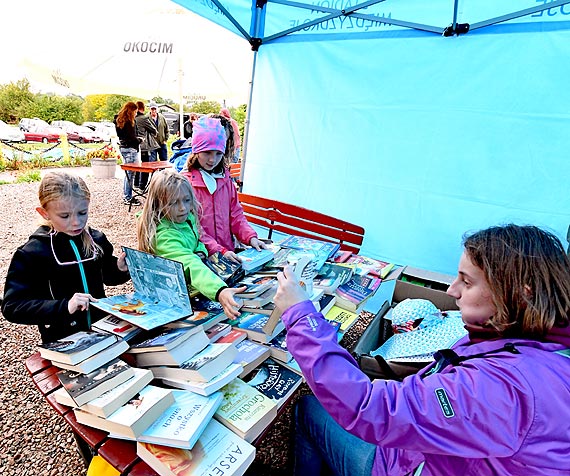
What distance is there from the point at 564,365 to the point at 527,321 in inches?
4.7

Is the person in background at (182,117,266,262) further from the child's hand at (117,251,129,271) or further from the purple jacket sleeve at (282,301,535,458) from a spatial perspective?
the purple jacket sleeve at (282,301,535,458)

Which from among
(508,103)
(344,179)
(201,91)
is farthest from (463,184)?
(201,91)

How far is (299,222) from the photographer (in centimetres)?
363

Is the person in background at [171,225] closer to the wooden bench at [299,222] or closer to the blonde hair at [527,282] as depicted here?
the blonde hair at [527,282]

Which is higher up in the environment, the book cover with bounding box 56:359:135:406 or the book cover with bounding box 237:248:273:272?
the book cover with bounding box 237:248:273:272

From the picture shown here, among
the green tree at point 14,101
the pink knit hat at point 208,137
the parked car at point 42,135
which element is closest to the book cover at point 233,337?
the pink knit hat at point 208,137

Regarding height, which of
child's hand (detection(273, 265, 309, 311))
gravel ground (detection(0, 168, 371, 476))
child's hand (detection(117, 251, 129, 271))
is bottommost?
gravel ground (detection(0, 168, 371, 476))

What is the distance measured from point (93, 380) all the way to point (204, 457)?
425mm

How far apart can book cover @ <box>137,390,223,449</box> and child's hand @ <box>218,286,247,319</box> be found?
1.38 ft

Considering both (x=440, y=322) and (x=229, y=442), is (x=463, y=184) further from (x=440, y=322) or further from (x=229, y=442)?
(x=229, y=442)

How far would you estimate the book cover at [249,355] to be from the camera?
129cm

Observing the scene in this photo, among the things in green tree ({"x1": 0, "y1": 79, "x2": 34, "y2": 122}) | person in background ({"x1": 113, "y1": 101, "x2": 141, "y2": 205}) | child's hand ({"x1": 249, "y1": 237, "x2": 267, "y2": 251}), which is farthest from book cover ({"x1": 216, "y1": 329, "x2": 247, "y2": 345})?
green tree ({"x1": 0, "y1": 79, "x2": 34, "y2": 122})

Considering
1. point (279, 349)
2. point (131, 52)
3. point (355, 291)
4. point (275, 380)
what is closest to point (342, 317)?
point (355, 291)

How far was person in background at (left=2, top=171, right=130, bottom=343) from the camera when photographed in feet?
4.71
